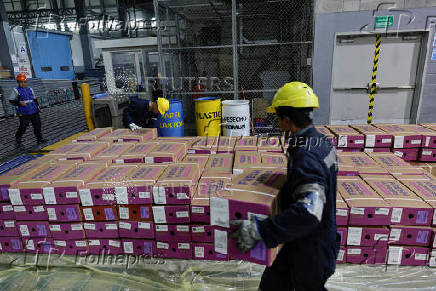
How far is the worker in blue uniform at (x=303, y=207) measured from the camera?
5.21ft

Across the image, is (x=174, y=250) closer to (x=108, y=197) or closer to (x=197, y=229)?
(x=197, y=229)

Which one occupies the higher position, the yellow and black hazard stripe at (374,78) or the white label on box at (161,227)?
the yellow and black hazard stripe at (374,78)

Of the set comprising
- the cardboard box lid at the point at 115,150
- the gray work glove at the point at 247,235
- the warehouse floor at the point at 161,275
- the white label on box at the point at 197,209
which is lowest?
the warehouse floor at the point at 161,275

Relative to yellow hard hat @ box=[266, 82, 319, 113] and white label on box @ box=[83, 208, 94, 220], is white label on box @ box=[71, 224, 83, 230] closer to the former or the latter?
white label on box @ box=[83, 208, 94, 220]

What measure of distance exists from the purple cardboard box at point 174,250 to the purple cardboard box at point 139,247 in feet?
0.24

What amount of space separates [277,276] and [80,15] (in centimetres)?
2635

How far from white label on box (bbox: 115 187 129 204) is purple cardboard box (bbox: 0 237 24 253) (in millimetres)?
1498

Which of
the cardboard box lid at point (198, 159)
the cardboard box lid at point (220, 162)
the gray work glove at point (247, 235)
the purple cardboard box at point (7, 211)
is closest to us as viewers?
the gray work glove at point (247, 235)

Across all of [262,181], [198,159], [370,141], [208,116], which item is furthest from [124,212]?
[208,116]

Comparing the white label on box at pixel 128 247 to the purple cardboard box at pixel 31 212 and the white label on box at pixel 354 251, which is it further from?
the white label on box at pixel 354 251

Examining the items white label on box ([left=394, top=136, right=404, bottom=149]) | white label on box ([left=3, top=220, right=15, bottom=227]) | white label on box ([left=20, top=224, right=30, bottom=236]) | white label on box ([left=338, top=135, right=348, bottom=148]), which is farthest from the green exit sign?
white label on box ([left=3, top=220, right=15, bottom=227])

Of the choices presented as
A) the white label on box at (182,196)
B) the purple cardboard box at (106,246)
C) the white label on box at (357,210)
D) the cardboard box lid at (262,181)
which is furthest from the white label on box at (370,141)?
the purple cardboard box at (106,246)

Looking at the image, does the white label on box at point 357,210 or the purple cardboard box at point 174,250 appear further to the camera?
the purple cardboard box at point 174,250

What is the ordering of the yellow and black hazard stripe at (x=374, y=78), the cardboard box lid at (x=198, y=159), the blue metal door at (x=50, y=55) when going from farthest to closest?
the blue metal door at (x=50, y=55), the yellow and black hazard stripe at (x=374, y=78), the cardboard box lid at (x=198, y=159)
